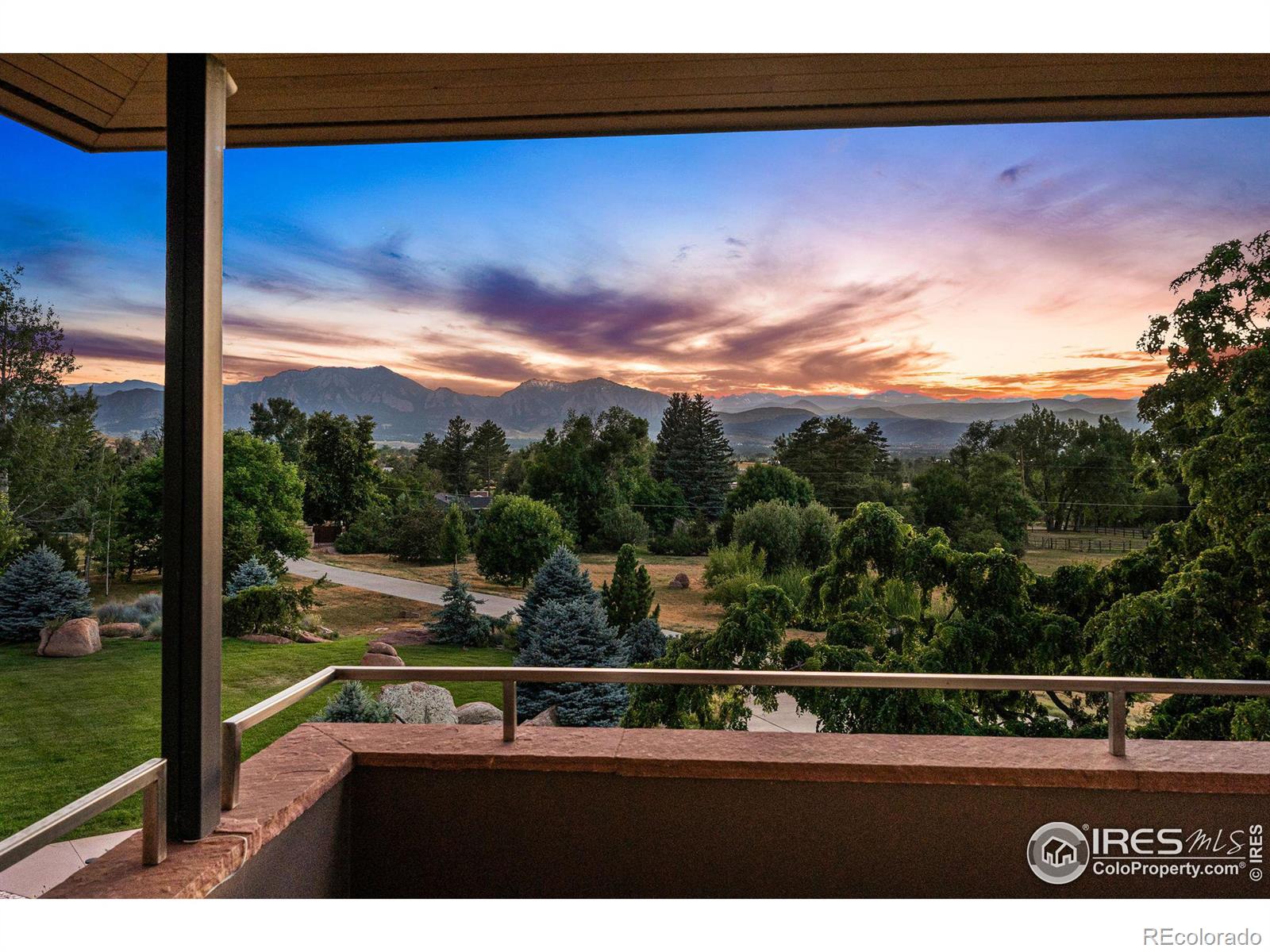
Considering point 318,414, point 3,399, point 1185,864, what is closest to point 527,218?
point 318,414

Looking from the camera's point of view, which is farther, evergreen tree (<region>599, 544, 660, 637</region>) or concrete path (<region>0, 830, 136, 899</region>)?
evergreen tree (<region>599, 544, 660, 637</region>)

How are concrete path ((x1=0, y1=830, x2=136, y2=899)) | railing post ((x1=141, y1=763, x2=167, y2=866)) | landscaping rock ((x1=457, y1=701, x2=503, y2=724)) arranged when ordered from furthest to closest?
1. landscaping rock ((x1=457, y1=701, x2=503, y2=724))
2. concrete path ((x1=0, y1=830, x2=136, y2=899))
3. railing post ((x1=141, y1=763, x2=167, y2=866))

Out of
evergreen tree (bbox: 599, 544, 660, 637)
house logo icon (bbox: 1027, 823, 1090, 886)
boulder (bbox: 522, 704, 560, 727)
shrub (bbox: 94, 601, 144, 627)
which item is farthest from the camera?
evergreen tree (bbox: 599, 544, 660, 637)

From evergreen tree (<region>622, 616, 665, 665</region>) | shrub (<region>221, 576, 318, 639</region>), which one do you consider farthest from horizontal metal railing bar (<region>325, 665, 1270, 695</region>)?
shrub (<region>221, 576, 318, 639</region>)

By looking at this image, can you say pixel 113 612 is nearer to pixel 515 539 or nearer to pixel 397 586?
pixel 397 586

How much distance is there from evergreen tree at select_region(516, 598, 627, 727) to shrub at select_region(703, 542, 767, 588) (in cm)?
90

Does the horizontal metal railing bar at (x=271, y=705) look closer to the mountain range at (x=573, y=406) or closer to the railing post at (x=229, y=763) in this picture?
the railing post at (x=229, y=763)

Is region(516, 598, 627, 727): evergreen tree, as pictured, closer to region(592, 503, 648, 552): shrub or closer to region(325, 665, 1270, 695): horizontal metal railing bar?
region(592, 503, 648, 552): shrub

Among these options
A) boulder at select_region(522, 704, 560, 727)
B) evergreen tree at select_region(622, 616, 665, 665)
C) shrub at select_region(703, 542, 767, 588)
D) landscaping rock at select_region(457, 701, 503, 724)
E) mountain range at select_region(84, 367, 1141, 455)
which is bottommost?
boulder at select_region(522, 704, 560, 727)

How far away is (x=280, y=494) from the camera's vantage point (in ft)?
19.0

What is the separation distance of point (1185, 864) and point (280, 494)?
5826mm

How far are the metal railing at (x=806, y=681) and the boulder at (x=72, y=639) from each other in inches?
153

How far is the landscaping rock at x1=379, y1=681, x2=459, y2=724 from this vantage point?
4.28 meters

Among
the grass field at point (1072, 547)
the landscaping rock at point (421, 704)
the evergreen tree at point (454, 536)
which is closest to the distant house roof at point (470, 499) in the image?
the evergreen tree at point (454, 536)
